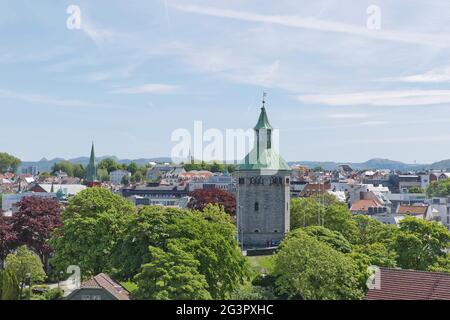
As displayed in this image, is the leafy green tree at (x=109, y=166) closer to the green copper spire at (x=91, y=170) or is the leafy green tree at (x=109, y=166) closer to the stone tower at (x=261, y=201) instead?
the green copper spire at (x=91, y=170)

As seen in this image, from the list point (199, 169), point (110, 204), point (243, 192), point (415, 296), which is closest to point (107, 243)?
point (110, 204)

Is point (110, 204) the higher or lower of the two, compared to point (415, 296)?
higher

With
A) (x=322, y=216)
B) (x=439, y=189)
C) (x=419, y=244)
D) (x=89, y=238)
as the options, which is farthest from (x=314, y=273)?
(x=439, y=189)

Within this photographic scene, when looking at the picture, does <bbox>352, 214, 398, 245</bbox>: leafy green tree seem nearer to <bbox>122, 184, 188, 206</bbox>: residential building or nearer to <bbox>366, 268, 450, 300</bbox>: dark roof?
<bbox>366, 268, 450, 300</bbox>: dark roof

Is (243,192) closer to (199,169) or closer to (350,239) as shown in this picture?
(350,239)
